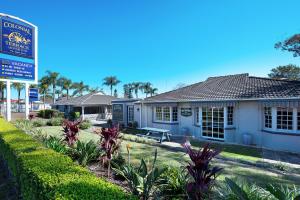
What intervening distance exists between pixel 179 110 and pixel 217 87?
4.21 meters

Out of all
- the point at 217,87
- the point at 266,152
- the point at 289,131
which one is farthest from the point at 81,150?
the point at 217,87

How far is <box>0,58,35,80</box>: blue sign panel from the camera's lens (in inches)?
700

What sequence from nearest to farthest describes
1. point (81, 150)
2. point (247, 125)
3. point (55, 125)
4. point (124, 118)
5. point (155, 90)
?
1. point (81, 150)
2. point (247, 125)
3. point (55, 125)
4. point (124, 118)
5. point (155, 90)

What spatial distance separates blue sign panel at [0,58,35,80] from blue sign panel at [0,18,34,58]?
72 cm

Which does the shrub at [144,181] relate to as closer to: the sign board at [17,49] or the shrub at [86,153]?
the shrub at [86,153]

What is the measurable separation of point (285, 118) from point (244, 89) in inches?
177

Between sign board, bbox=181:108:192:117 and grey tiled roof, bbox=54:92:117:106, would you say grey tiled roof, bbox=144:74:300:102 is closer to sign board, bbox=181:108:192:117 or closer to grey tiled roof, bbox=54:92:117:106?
sign board, bbox=181:108:192:117

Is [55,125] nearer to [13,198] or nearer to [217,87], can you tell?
[217,87]

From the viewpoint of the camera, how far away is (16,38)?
60.3 ft

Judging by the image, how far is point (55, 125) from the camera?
24.9m

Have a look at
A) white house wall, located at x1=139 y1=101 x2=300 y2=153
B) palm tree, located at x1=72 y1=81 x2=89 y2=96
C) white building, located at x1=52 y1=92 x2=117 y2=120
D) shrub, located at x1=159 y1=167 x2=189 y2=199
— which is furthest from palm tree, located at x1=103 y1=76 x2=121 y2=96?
shrub, located at x1=159 y1=167 x2=189 y2=199

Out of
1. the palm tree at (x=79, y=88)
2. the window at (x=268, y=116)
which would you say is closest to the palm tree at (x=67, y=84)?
the palm tree at (x=79, y=88)

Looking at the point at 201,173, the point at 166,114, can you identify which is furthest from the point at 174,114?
the point at 201,173

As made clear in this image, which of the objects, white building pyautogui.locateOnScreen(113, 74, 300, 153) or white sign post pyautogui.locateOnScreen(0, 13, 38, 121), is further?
white sign post pyautogui.locateOnScreen(0, 13, 38, 121)
